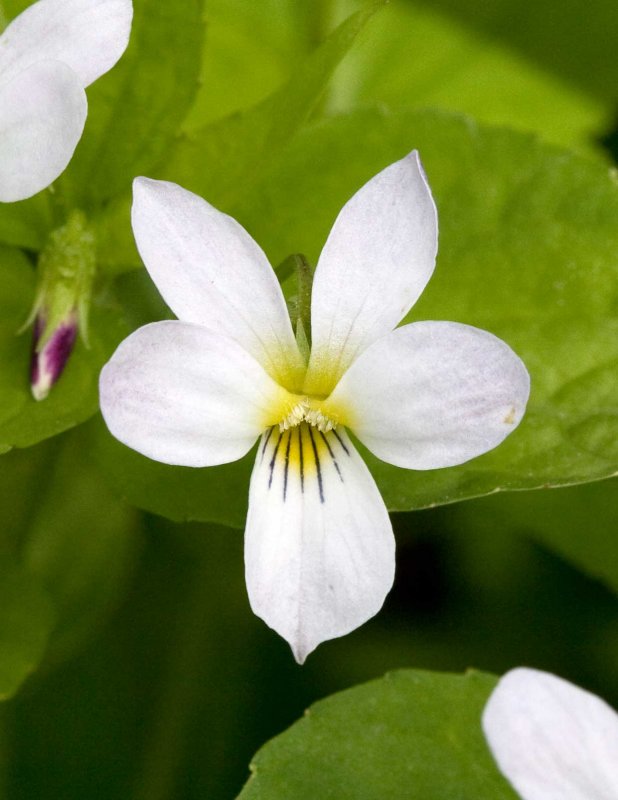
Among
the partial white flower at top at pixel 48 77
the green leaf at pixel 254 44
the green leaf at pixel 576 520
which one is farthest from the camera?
the green leaf at pixel 254 44

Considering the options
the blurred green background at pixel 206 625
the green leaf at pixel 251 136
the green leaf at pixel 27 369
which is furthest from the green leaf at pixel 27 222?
the blurred green background at pixel 206 625

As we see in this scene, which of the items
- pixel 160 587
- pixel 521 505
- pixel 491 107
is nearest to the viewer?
pixel 521 505

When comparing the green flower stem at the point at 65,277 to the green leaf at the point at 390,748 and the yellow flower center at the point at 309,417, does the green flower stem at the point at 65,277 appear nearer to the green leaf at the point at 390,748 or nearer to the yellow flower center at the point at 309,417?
the yellow flower center at the point at 309,417

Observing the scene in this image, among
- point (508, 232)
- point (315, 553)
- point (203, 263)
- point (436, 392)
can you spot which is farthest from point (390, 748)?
point (508, 232)

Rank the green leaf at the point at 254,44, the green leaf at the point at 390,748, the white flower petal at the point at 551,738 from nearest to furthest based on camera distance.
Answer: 1. the white flower petal at the point at 551,738
2. the green leaf at the point at 390,748
3. the green leaf at the point at 254,44

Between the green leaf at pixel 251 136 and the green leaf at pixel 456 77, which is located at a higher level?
the green leaf at pixel 251 136

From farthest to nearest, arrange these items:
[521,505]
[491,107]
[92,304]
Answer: [491,107] < [521,505] < [92,304]

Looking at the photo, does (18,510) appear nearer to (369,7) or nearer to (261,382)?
(261,382)

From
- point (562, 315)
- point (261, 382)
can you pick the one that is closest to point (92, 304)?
point (261, 382)
